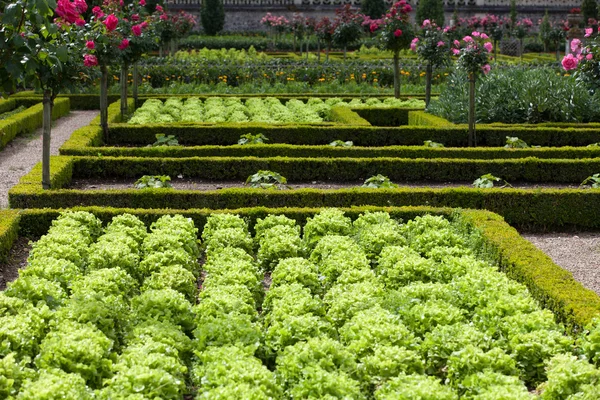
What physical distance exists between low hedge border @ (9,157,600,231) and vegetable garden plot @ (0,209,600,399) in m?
2.10

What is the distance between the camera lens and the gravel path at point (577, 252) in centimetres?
867

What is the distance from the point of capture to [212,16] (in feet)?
126

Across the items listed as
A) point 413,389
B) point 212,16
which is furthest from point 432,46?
point 212,16

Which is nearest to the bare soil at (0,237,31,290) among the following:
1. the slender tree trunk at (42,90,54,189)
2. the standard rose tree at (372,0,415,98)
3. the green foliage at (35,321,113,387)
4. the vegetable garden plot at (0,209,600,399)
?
the vegetable garden plot at (0,209,600,399)

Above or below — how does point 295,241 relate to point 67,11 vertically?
below

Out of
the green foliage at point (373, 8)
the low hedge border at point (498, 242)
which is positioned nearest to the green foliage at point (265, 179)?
the low hedge border at point (498, 242)

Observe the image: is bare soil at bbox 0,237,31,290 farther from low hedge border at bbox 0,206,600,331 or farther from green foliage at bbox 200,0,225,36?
green foliage at bbox 200,0,225,36

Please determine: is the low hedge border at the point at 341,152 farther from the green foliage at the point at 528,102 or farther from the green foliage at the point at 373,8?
the green foliage at the point at 373,8

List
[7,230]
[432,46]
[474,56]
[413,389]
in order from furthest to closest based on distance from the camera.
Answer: [432,46], [474,56], [7,230], [413,389]

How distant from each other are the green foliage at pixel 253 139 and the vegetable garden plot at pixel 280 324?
6.24 m

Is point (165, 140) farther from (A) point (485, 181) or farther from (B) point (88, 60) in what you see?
(A) point (485, 181)

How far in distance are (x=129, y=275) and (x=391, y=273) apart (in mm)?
2326

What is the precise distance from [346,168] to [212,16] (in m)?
27.6

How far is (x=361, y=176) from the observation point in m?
12.7
